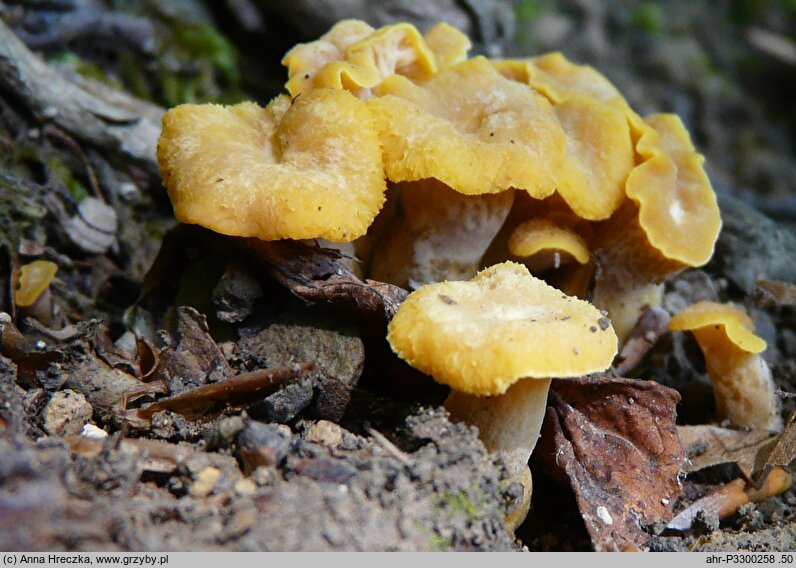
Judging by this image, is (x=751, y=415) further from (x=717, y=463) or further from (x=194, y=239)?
(x=194, y=239)

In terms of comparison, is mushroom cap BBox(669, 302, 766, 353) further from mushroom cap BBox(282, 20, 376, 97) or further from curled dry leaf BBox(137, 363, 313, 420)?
mushroom cap BBox(282, 20, 376, 97)

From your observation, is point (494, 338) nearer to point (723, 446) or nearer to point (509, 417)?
point (509, 417)

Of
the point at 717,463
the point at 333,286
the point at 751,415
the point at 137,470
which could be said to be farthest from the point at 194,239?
the point at 751,415

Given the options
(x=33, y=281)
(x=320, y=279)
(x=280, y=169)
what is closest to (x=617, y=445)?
(x=320, y=279)

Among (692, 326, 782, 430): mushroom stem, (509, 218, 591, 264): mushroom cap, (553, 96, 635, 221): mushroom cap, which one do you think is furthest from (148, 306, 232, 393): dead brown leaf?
(692, 326, 782, 430): mushroom stem

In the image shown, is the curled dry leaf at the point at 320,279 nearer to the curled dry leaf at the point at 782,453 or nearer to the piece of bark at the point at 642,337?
the piece of bark at the point at 642,337

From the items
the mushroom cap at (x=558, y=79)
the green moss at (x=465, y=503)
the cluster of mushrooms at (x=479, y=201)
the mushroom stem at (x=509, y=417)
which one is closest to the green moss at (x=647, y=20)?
the mushroom cap at (x=558, y=79)
